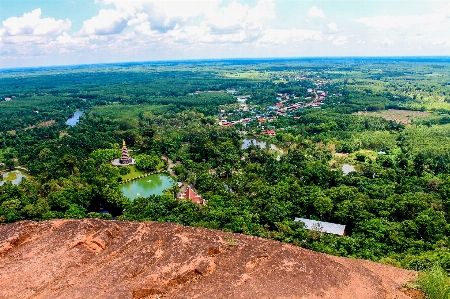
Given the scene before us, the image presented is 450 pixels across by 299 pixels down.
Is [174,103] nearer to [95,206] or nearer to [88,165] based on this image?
[88,165]

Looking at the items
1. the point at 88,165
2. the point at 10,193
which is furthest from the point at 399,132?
the point at 10,193

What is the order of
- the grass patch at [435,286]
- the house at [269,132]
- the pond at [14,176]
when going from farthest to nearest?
the house at [269,132]
the pond at [14,176]
the grass patch at [435,286]

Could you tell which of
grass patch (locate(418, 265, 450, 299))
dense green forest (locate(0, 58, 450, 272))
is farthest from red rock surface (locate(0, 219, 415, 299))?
dense green forest (locate(0, 58, 450, 272))

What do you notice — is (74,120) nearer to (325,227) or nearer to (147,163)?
(147,163)

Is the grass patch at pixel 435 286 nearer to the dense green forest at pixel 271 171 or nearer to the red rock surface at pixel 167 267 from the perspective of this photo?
the red rock surface at pixel 167 267

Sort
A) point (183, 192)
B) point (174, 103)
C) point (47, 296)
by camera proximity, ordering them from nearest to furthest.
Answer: point (47, 296) → point (183, 192) → point (174, 103)

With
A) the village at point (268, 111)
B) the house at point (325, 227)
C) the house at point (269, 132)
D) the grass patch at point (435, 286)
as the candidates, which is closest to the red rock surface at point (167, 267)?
the grass patch at point (435, 286)
